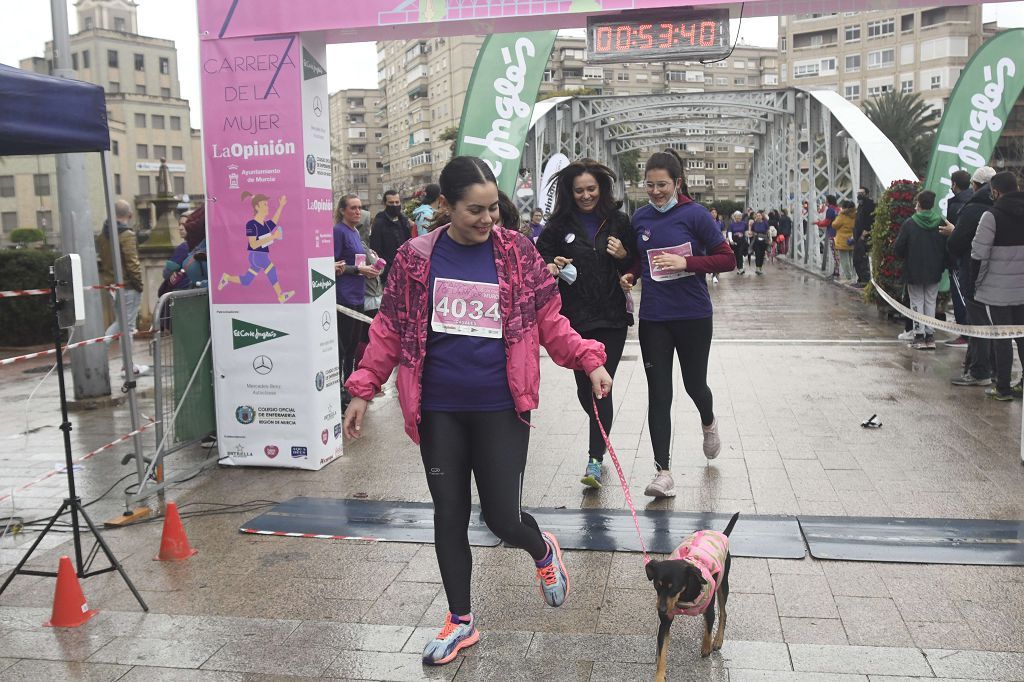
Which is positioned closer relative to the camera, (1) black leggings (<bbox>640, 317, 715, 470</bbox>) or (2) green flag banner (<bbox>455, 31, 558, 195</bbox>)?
(1) black leggings (<bbox>640, 317, 715, 470</bbox>)

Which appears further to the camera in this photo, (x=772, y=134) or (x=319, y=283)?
(x=772, y=134)

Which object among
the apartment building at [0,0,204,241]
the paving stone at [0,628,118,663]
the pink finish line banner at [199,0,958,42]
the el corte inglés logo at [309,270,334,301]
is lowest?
the paving stone at [0,628,118,663]

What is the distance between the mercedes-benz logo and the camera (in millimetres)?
6712

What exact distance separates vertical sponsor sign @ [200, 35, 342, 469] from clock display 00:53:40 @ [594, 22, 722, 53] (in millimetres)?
2012

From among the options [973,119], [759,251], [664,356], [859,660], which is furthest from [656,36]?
[759,251]

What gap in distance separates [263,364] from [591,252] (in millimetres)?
2517

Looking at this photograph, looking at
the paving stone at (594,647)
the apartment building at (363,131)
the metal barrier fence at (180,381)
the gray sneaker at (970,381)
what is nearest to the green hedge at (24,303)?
the metal barrier fence at (180,381)

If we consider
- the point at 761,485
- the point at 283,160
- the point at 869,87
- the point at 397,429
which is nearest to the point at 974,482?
the point at 761,485

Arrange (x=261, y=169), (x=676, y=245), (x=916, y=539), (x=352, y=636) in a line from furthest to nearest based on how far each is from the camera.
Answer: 1. (x=261, y=169)
2. (x=676, y=245)
3. (x=916, y=539)
4. (x=352, y=636)

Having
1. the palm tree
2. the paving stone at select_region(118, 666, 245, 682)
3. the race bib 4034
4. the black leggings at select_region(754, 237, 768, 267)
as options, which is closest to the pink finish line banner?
the race bib 4034

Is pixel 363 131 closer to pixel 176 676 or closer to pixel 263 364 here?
pixel 263 364

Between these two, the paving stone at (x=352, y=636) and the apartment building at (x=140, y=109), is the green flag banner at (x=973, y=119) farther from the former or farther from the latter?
the apartment building at (x=140, y=109)

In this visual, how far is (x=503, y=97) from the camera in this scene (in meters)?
9.56

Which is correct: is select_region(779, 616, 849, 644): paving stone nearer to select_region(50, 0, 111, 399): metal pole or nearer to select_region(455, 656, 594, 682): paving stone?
select_region(455, 656, 594, 682): paving stone
